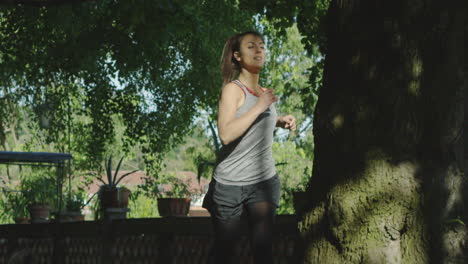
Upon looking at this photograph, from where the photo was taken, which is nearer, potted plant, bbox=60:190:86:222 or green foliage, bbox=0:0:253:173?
potted plant, bbox=60:190:86:222

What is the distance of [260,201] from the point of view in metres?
3.37

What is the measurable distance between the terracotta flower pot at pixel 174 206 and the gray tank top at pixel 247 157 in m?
5.29

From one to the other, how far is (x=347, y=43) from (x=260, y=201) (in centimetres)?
108

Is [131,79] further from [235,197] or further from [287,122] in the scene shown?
[235,197]

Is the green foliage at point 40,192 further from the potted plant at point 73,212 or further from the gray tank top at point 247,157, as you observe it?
the gray tank top at point 247,157

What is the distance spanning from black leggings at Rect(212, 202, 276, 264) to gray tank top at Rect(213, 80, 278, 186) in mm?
168

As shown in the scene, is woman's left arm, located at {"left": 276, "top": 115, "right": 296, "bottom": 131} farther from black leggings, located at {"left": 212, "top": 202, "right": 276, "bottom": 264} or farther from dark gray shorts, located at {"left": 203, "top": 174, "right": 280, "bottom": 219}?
black leggings, located at {"left": 212, "top": 202, "right": 276, "bottom": 264}

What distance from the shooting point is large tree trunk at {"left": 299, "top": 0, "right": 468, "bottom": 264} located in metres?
2.50

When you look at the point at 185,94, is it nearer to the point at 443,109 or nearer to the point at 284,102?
the point at 284,102

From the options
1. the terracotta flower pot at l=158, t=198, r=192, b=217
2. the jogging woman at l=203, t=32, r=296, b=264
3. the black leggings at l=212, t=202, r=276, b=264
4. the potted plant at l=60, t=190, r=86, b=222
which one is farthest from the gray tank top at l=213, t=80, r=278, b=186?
the potted plant at l=60, t=190, r=86, b=222

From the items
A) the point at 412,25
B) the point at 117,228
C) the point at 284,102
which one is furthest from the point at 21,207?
the point at 284,102

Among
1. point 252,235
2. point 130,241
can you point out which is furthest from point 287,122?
point 130,241

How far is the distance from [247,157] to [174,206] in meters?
5.40

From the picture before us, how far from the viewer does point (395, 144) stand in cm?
255
